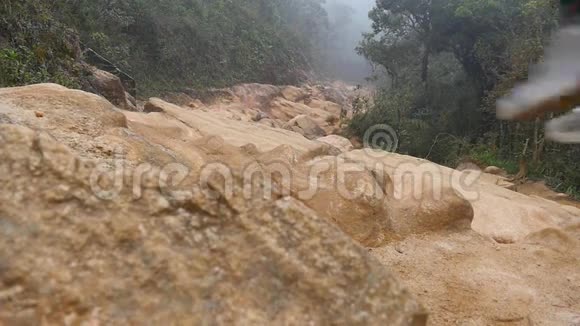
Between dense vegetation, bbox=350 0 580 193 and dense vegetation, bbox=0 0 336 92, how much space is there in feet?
15.9

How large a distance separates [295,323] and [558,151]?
8.25 meters

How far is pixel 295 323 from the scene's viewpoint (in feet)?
3.20

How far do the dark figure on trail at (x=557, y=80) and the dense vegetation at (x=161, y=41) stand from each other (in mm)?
4744

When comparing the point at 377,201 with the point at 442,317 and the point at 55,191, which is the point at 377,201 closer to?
the point at 442,317

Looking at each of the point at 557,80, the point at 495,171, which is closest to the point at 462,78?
the point at 495,171

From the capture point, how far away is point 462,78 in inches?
467

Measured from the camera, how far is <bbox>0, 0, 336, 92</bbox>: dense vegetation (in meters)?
5.42

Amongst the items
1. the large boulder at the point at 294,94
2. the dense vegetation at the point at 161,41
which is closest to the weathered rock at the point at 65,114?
the dense vegetation at the point at 161,41

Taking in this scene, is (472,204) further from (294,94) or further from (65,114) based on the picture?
(294,94)

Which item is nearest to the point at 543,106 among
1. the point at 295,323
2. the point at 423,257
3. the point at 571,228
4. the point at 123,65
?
the point at 295,323

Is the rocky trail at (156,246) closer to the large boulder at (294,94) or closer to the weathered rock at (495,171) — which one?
the weathered rock at (495,171)

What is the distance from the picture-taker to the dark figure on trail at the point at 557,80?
0.72m

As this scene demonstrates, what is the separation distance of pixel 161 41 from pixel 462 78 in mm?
8154

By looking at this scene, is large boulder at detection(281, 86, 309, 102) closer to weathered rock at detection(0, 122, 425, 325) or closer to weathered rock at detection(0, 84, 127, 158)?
weathered rock at detection(0, 84, 127, 158)
